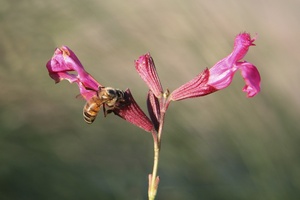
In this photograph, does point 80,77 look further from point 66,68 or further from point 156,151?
point 156,151

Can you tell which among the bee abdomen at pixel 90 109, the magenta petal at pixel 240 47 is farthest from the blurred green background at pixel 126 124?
the magenta petal at pixel 240 47

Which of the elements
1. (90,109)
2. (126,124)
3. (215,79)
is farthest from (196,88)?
(126,124)

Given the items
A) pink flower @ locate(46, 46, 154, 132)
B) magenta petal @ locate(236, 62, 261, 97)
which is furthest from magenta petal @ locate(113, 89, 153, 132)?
magenta petal @ locate(236, 62, 261, 97)

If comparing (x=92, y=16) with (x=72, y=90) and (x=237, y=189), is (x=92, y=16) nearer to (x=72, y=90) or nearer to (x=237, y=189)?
(x=72, y=90)

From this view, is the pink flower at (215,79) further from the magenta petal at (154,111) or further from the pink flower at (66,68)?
the pink flower at (66,68)

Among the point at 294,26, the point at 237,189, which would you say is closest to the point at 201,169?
the point at 237,189
